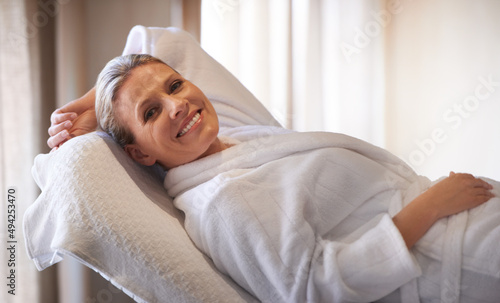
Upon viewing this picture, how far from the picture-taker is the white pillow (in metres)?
0.97

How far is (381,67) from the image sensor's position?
2.49 metres

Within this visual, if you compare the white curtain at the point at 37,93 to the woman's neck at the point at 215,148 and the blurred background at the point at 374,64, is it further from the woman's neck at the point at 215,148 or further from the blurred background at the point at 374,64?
the woman's neck at the point at 215,148

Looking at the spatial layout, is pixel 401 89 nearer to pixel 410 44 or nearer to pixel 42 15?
pixel 410 44

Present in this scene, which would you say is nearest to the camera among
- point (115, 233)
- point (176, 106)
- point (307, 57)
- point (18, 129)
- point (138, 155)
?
point (115, 233)

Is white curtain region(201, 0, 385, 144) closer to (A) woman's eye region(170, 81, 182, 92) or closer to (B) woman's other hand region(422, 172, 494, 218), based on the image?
(A) woman's eye region(170, 81, 182, 92)

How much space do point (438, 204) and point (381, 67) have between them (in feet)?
5.27

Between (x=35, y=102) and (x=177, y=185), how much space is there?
3.27 feet

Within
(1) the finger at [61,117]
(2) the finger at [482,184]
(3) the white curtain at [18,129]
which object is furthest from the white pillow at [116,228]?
(3) the white curtain at [18,129]

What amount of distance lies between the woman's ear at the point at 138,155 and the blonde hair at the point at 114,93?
1cm

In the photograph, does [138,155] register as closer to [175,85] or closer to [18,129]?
[175,85]

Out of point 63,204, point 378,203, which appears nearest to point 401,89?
point 378,203

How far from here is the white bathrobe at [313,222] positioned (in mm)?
943

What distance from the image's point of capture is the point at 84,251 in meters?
0.96

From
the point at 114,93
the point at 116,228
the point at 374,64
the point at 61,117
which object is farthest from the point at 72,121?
the point at 374,64
